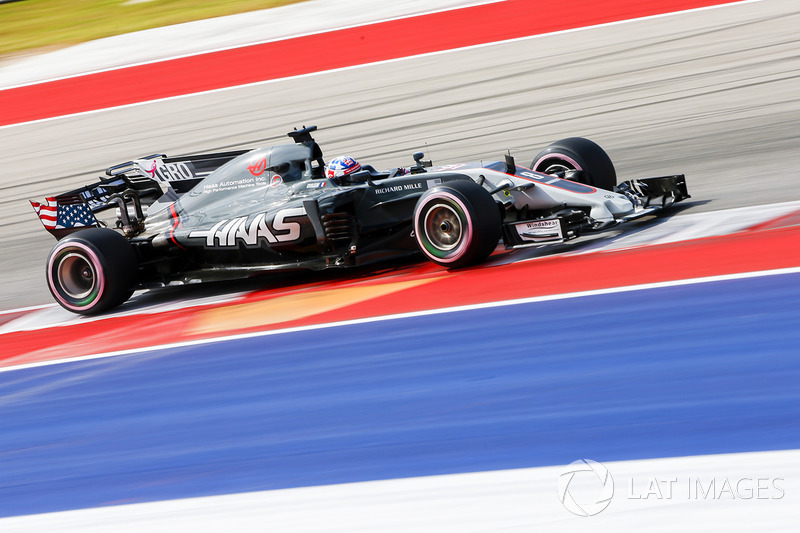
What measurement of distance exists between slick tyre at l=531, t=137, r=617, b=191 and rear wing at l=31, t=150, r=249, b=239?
9.69 feet

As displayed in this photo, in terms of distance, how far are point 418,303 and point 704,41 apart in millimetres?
9305

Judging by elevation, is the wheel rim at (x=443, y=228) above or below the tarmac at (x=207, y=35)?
below

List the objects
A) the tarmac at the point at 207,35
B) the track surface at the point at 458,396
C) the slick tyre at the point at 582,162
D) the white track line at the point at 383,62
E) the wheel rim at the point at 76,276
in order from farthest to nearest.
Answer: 1. the tarmac at the point at 207,35
2. the white track line at the point at 383,62
3. the wheel rim at the point at 76,276
4. the slick tyre at the point at 582,162
5. the track surface at the point at 458,396

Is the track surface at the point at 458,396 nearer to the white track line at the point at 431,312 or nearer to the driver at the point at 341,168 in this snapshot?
the white track line at the point at 431,312

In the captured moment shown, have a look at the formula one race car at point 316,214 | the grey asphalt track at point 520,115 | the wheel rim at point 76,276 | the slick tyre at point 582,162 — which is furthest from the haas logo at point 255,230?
the grey asphalt track at point 520,115

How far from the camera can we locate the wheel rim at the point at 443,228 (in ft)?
24.3

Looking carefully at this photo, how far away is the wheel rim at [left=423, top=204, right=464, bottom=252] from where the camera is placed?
739 centimetres

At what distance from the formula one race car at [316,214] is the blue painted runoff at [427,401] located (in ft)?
3.97

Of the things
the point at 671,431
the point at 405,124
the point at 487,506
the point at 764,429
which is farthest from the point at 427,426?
the point at 405,124

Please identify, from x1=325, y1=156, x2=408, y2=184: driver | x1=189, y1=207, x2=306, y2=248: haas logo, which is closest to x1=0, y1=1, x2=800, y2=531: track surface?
x1=189, y1=207, x2=306, y2=248: haas logo

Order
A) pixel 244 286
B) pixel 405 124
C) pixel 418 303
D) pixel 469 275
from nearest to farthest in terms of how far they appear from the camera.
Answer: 1. pixel 418 303
2. pixel 469 275
3. pixel 244 286
4. pixel 405 124

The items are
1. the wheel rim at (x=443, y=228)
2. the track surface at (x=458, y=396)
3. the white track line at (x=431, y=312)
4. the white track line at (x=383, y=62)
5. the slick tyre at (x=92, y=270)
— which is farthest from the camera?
the white track line at (x=383, y=62)

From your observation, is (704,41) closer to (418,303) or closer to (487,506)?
(418,303)

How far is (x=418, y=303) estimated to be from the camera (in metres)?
7.01
